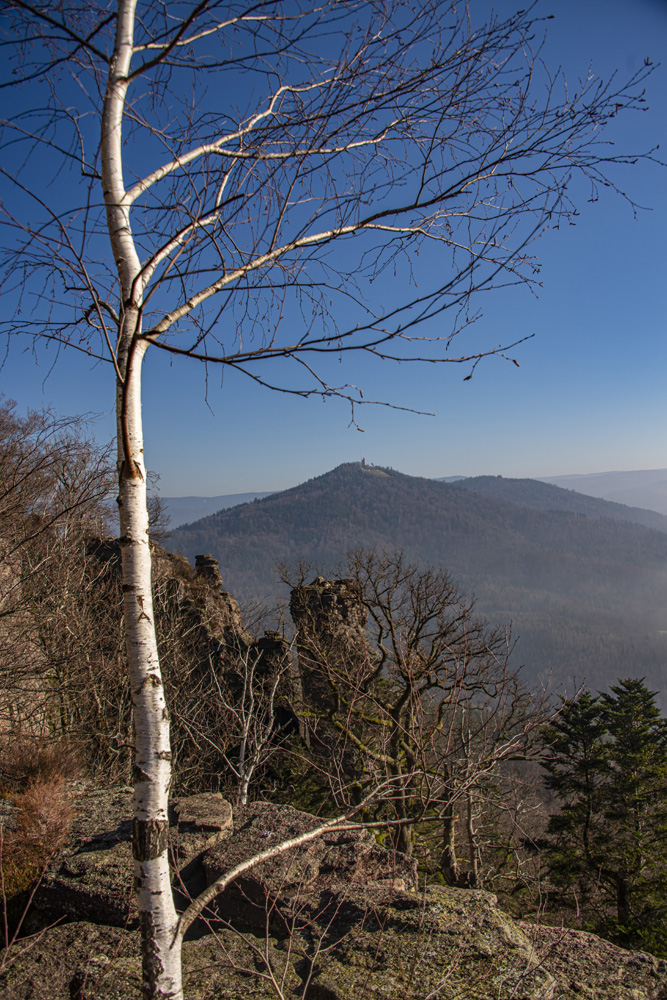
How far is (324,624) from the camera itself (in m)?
20.4

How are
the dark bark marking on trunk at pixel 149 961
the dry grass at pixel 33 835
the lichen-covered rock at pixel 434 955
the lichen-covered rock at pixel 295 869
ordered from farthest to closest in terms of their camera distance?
the dry grass at pixel 33 835
the lichen-covered rock at pixel 295 869
the lichen-covered rock at pixel 434 955
the dark bark marking on trunk at pixel 149 961

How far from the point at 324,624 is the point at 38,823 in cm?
1539

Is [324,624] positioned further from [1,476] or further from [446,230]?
[446,230]

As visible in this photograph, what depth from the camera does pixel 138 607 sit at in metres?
1.83

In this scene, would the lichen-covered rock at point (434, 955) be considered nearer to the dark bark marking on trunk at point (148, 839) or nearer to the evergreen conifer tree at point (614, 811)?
the dark bark marking on trunk at point (148, 839)

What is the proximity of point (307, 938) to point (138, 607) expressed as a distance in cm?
381

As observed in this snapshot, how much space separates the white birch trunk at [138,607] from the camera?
1.68 meters

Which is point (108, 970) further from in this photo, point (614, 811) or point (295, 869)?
point (614, 811)

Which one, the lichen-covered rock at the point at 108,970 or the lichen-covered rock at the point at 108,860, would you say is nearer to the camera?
the lichen-covered rock at the point at 108,970

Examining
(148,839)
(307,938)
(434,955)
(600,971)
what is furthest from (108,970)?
(600,971)

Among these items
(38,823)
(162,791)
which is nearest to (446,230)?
(162,791)

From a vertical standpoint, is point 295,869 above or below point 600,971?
above

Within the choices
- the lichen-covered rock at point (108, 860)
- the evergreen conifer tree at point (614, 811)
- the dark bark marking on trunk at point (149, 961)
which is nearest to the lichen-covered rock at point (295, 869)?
the lichen-covered rock at point (108, 860)

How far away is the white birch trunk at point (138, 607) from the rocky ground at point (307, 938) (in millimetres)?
851
